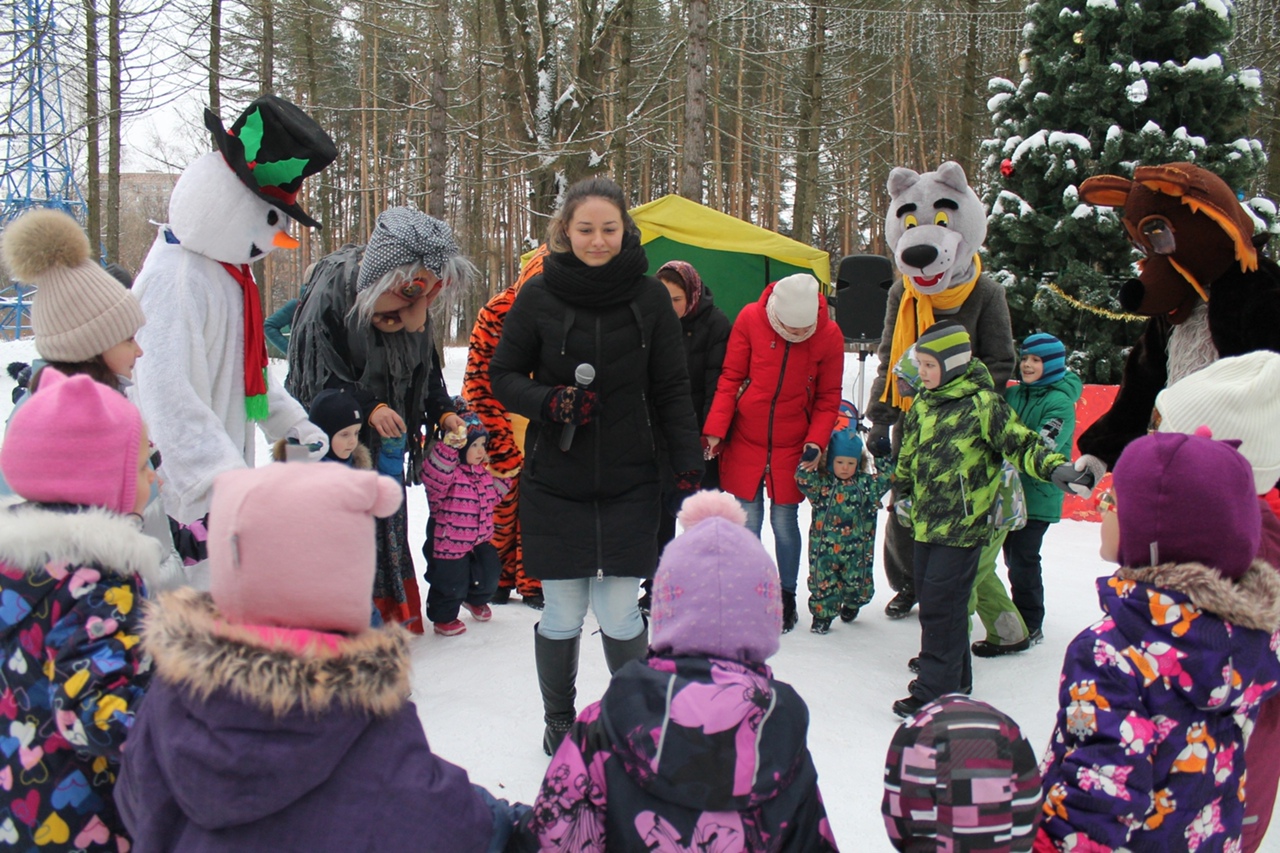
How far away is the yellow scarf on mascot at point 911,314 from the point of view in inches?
165

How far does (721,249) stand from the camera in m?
9.33

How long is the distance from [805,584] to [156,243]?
3941 millimetres

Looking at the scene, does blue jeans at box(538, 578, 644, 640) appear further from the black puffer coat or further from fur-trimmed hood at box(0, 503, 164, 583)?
fur-trimmed hood at box(0, 503, 164, 583)

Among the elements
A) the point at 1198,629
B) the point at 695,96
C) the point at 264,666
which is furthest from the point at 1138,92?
the point at 264,666

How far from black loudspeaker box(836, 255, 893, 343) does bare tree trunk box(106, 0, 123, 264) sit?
8803 millimetres

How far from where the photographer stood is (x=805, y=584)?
5402mm

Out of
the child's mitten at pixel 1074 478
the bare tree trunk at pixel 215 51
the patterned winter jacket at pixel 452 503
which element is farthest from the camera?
the bare tree trunk at pixel 215 51

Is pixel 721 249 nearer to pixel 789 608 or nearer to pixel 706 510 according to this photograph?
pixel 789 608

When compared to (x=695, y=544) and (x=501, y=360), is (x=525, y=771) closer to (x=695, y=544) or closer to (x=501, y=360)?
(x=501, y=360)

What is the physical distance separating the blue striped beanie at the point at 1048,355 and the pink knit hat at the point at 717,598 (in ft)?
9.98

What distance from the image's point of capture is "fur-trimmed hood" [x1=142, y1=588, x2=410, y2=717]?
130cm

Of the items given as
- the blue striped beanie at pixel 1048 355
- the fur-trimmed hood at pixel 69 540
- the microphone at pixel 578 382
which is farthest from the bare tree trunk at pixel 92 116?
the fur-trimmed hood at pixel 69 540

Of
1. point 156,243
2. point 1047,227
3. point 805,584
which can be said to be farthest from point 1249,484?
point 1047,227

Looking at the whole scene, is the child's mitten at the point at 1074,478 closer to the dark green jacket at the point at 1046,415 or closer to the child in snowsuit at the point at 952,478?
the child in snowsuit at the point at 952,478
